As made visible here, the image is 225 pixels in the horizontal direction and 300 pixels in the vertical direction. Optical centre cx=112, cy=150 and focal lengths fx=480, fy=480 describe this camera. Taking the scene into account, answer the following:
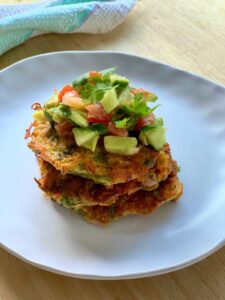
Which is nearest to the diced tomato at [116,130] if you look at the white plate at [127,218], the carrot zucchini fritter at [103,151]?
the carrot zucchini fritter at [103,151]

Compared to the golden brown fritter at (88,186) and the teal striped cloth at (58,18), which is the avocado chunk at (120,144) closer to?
the golden brown fritter at (88,186)

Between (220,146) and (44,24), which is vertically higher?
(220,146)

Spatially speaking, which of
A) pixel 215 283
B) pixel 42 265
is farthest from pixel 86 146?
pixel 215 283

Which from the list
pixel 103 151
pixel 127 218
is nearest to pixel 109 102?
Answer: pixel 103 151

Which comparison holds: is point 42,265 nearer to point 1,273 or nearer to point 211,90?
point 1,273

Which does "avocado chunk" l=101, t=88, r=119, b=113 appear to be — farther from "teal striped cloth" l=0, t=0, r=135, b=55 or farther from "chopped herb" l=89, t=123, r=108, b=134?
"teal striped cloth" l=0, t=0, r=135, b=55

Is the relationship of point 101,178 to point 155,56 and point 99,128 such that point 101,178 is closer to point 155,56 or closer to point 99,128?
point 99,128
